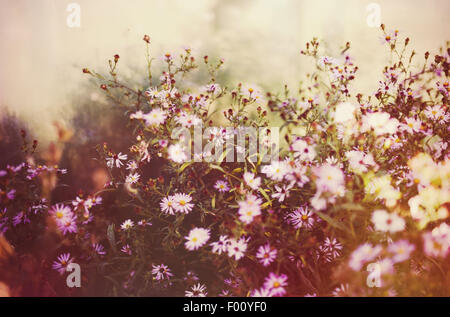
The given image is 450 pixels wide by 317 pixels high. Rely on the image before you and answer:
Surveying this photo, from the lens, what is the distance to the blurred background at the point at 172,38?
1.61 metres

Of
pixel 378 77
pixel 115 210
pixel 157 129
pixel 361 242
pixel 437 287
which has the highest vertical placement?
pixel 378 77

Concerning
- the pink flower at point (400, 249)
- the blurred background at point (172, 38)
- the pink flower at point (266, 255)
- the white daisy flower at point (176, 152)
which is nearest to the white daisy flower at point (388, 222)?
the pink flower at point (400, 249)

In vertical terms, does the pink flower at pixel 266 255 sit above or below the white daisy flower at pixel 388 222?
below

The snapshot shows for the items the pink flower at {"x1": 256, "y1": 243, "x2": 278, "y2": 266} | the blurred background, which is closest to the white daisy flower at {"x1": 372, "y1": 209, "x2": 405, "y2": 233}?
the pink flower at {"x1": 256, "y1": 243, "x2": 278, "y2": 266}

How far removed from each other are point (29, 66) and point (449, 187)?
191 centimetres

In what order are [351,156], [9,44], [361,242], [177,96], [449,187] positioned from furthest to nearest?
[9,44]
[177,96]
[351,156]
[361,242]
[449,187]

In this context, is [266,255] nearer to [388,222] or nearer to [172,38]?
[388,222]

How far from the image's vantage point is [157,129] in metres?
1.11

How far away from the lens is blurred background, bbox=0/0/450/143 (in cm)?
161

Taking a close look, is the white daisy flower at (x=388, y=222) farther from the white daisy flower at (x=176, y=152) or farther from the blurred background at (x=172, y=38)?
the blurred background at (x=172, y=38)

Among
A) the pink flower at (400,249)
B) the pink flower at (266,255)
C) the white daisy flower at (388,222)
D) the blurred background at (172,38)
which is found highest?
the blurred background at (172,38)

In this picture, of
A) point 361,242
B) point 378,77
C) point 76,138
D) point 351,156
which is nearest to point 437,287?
point 361,242

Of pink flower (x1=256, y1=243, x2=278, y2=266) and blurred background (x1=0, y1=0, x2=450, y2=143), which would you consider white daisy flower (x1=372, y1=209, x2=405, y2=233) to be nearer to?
pink flower (x1=256, y1=243, x2=278, y2=266)

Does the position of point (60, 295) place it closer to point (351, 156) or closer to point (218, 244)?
point (218, 244)
